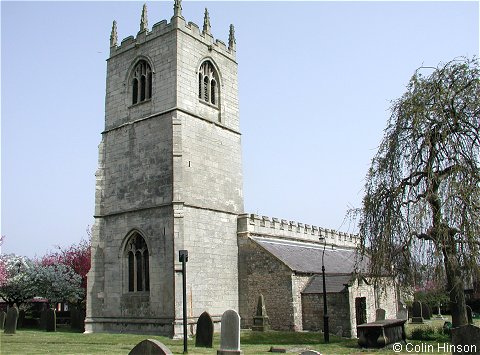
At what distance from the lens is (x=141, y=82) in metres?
24.4

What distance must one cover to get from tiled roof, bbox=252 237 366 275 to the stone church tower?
7.36 feet

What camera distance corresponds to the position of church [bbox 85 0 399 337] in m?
21.0

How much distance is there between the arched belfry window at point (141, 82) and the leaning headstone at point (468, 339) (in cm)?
1786

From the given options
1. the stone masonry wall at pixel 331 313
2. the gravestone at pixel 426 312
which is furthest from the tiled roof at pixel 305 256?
the gravestone at pixel 426 312

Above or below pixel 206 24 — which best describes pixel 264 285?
below

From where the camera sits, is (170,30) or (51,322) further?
(51,322)

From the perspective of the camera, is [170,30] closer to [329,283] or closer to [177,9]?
[177,9]

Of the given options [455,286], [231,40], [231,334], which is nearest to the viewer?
[231,334]

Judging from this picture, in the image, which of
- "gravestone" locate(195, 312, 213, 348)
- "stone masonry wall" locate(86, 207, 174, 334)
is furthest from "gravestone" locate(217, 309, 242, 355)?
"stone masonry wall" locate(86, 207, 174, 334)

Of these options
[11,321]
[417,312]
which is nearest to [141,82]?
[11,321]

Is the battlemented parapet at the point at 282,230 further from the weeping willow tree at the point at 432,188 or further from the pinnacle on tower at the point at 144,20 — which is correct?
the pinnacle on tower at the point at 144,20

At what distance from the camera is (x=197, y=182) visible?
22.3 meters

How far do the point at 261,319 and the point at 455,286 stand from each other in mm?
9705

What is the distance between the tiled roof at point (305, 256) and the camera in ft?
78.4
